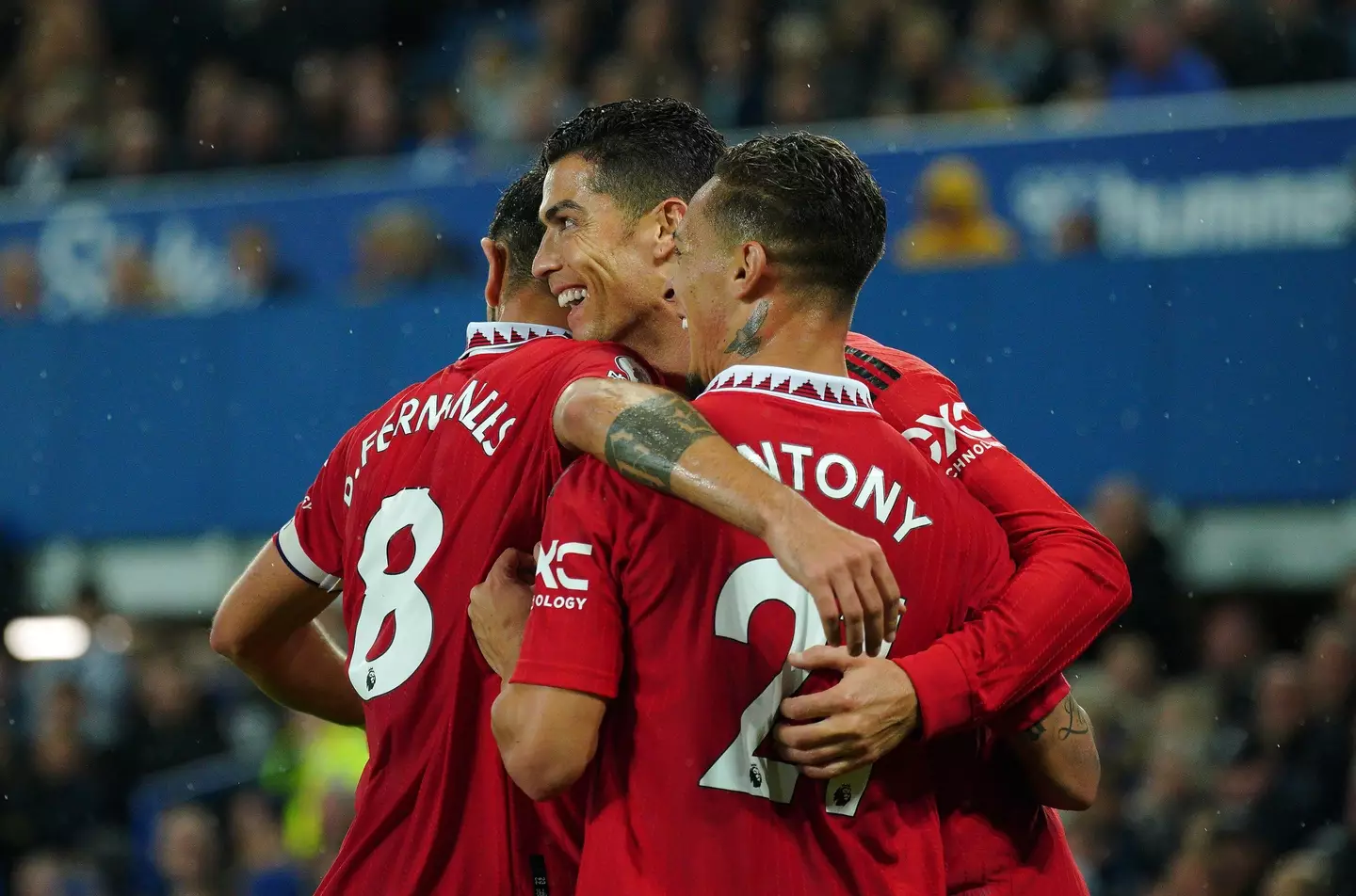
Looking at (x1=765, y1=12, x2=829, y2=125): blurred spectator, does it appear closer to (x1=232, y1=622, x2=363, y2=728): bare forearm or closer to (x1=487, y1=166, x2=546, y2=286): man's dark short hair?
(x1=487, y1=166, x2=546, y2=286): man's dark short hair

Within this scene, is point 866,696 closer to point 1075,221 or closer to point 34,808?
point 1075,221

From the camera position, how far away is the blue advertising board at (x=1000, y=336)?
8312mm

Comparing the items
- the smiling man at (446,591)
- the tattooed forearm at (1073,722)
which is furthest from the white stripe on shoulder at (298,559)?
the tattooed forearm at (1073,722)

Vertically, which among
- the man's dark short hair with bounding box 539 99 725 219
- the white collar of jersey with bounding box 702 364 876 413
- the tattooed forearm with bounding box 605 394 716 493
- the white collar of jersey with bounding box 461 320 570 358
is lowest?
the tattooed forearm with bounding box 605 394 716 493

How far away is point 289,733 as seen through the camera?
9625mm

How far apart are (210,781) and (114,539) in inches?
74.1

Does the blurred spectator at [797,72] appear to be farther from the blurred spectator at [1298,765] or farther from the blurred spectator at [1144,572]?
the blurred spectator at [1298,765]

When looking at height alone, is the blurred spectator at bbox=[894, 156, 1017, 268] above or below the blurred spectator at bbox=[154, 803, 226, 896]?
above

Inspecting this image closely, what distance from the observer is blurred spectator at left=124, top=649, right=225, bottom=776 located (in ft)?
32.6

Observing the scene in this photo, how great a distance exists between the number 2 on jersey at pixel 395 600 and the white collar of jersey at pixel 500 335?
35 centimetres

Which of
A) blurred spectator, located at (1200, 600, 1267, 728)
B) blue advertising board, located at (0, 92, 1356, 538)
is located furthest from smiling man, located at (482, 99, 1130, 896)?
blue advertising board, located at (0, 92, 1356, 538)

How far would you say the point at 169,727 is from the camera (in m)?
10.0

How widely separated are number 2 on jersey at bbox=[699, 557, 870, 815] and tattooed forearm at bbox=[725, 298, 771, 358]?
38 cm

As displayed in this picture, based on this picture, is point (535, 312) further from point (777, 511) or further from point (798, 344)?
point (777, 511)
